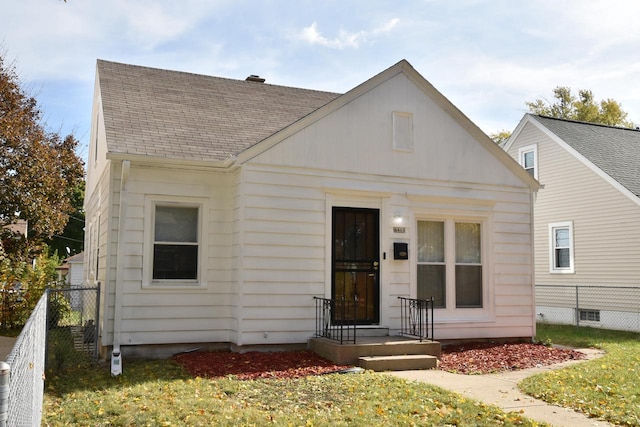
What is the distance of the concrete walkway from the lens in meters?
6.44

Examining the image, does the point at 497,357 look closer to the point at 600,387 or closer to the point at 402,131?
the point at 600,387

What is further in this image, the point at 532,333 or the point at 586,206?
the point at 586,206

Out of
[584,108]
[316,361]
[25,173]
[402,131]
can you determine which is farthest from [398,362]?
[584,108]

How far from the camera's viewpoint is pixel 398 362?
9.20 meters

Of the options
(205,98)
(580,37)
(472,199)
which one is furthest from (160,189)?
(580,37)

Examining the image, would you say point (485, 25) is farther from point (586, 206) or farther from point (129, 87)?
point (586, 206)

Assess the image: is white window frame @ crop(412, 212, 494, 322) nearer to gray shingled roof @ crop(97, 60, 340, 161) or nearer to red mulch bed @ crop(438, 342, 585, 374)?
red mulch bed @ crop(438, 342, 585, 374)

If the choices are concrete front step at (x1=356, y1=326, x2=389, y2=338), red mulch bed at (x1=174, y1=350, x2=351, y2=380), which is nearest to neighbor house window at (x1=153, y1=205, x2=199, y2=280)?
red mulch bed at (x1=174, y1=350, x2=351, y2=380)

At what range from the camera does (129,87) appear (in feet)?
41.3

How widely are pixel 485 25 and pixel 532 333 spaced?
595 centimetres

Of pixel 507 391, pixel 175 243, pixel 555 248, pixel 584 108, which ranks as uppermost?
pixel 584 108

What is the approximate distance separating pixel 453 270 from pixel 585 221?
861 centimetres

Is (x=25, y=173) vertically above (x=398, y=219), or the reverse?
(x=25, y=173)

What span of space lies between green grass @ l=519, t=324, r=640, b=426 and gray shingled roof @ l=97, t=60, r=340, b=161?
5.94m
